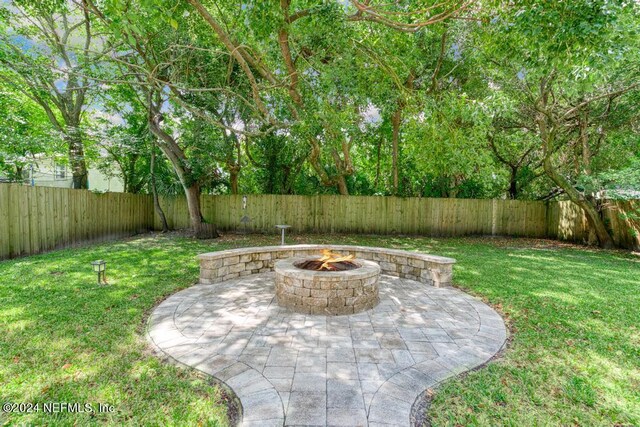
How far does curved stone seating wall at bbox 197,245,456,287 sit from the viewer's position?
17.1 feet

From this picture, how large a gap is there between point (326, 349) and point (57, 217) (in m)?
8.56

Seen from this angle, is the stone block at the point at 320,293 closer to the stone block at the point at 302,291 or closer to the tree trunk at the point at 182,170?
the stone block at the point at 302,291

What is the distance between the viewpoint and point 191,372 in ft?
8.52

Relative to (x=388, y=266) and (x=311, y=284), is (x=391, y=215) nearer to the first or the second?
(x=388, y=266)

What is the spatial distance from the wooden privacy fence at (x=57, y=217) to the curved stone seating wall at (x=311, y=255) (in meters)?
4.97

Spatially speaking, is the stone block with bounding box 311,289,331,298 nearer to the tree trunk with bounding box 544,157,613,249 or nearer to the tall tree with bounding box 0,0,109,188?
the tall tree with bounding box 0,0,109,188

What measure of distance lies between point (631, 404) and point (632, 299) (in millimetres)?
3457

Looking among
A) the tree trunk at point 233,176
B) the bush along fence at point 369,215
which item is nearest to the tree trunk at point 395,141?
the bush along fence at point 369,215

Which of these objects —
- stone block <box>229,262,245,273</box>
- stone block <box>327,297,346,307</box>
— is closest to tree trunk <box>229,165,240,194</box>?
stone block <box>229,262,245,273</box>

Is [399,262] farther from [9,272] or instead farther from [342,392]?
[9,272]

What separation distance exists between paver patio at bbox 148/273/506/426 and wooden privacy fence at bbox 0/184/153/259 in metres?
5.16

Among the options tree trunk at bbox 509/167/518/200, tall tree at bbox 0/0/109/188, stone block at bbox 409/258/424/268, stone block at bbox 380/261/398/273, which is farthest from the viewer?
tree trunk at bbox 509/167/518/200

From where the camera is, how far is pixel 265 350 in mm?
2965

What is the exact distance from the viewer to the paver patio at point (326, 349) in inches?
86.0
